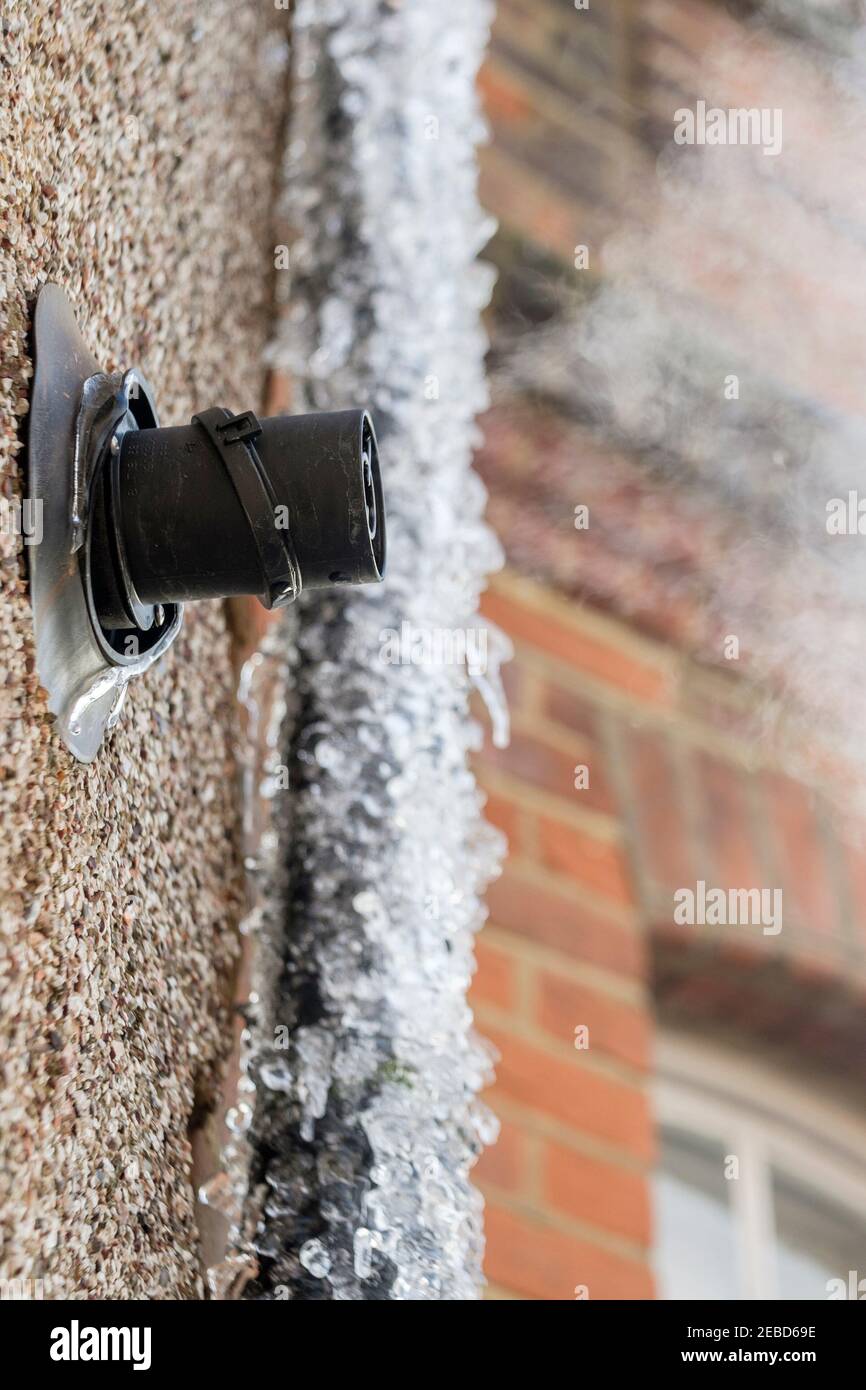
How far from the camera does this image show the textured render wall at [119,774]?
473 mm

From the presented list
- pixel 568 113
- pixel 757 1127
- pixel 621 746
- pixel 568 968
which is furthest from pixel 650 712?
pixel 568 113

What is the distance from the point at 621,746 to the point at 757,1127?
47 centimetres

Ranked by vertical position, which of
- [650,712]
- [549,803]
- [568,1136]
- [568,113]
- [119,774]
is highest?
[568,113]

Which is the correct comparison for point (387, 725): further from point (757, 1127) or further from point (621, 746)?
point (757, 1127)

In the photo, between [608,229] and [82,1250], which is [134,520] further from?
[608,229]

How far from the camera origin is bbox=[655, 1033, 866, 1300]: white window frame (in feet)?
5.40

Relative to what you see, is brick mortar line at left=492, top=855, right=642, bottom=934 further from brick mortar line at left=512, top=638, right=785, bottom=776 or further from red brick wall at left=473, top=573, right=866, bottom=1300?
→ brick mortar line at left=512, top=638, right=785, bottom=776

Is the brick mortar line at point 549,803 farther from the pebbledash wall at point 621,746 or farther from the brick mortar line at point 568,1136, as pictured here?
the brick mortar line at point 568,1136

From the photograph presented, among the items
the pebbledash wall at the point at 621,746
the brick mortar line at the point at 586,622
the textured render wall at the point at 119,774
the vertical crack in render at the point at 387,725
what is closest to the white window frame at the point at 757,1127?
the pebbledash wall at the point at 621,746

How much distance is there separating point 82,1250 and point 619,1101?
0.91 metres

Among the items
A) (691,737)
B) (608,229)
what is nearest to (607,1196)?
(691,737)

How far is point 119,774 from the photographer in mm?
593

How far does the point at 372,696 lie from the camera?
84cm

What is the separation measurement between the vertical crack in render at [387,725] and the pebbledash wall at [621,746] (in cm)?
42
